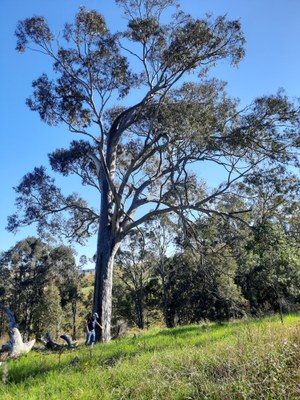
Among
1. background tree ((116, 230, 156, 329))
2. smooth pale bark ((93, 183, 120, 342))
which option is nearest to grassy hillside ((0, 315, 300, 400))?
smooth pale bark ((93, 183, 120, 342))

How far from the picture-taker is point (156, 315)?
3456cm

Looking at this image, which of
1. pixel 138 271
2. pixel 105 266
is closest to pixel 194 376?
pixel 105 266

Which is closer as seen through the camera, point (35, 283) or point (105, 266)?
point (105, 266)

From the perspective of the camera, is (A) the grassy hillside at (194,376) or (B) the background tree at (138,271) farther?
(B) the background tree at (138,271)

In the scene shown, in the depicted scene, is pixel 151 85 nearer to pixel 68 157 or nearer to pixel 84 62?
pixel 84 62

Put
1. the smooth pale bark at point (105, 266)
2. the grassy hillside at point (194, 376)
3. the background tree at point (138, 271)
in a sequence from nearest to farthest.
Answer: the grassy hillside at point (194, 376) < the smooth pale bark at point (105, 266) < the background tree at point (138, 271)

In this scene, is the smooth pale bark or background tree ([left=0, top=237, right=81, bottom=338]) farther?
background tree ([left=0, top=237, right=81, bottom=338])

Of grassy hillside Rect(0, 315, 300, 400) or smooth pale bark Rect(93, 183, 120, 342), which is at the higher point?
smooth pale bark Rect(93, 183, 120, 342)

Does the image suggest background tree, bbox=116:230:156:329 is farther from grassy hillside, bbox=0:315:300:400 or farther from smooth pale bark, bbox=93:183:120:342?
grassy hillside, bbox=0:315:300:400

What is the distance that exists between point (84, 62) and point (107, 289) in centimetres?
815

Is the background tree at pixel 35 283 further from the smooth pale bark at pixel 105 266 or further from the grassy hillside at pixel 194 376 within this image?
the grassy hillside at pixel 194 376

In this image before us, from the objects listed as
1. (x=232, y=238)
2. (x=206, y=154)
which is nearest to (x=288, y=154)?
(x=206, y=154)

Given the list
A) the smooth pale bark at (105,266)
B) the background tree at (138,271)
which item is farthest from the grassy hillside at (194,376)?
the background tree at (138,271)

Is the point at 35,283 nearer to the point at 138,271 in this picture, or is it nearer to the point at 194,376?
the point at 138,271
